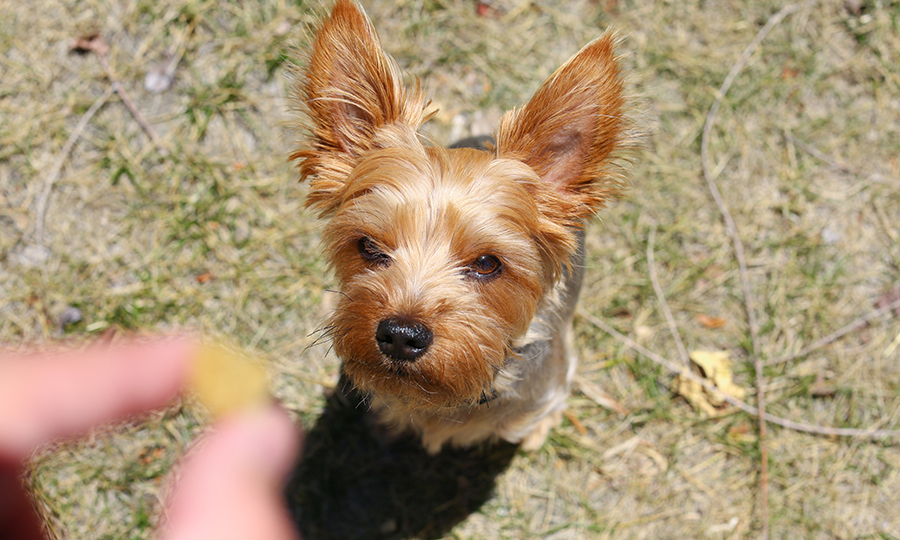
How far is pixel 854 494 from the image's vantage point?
13.3ft

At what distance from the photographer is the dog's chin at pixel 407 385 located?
7.46 feet

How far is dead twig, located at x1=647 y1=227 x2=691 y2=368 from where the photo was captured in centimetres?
423

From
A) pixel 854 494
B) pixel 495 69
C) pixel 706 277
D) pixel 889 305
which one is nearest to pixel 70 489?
pixel 495 69

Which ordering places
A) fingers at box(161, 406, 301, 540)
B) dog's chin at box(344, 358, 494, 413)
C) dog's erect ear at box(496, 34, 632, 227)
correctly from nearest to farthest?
dog's erect ear at box(496, 34, 632, 227)
dog's chin at box(344, 358, 494, 413)
fingers at box(161, 406, 301, 540)

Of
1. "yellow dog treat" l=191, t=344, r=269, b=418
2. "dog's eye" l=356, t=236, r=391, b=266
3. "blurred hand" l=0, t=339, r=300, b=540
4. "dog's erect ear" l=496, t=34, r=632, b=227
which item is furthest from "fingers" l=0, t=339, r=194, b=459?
"dog's erect ear" l=496, t=34, r=632, b=227

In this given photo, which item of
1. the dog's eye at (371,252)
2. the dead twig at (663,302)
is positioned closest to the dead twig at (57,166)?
the dog's eye at (371,252)

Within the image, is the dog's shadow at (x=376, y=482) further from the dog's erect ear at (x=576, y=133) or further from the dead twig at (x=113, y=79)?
the dead twig at (x=113, y=79)

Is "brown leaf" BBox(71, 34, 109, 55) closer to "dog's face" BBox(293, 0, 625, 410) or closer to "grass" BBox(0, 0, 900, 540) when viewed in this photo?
"grass" BBox(0, 0, 900, 540)

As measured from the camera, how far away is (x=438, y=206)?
7.77 ft

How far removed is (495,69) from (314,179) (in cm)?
255

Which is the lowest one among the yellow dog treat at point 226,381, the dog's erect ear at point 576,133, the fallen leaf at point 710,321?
the fallen leaf at point 710,321

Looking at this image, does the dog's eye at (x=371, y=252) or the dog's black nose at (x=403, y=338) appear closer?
the dog's black nose at (x=403, y=338)

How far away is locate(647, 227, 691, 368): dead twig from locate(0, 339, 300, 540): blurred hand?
274 cm

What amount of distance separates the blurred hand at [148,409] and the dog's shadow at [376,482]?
0.60ft
